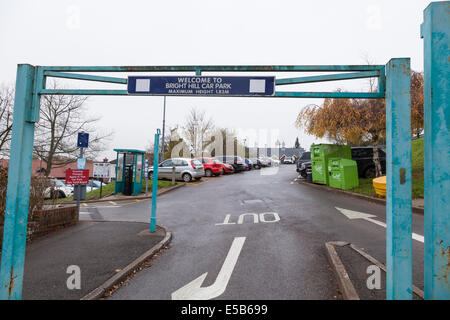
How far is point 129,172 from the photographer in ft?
46.9

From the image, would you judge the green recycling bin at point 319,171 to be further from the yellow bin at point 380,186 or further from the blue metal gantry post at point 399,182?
the blue metal gantry post at point 399,182

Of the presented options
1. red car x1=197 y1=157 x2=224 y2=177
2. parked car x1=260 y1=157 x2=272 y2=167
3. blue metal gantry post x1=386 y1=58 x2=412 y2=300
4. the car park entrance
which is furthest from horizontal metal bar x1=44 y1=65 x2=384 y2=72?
parked car x1=260 y1=157 x2=272 y2=167

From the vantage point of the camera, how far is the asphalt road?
371 centimetres

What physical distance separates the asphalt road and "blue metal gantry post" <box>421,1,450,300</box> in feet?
4.68

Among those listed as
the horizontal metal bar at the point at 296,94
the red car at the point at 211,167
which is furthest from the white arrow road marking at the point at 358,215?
the red car at the point at 211,167

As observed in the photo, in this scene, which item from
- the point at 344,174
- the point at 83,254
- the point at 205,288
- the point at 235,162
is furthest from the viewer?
the point at 235,162

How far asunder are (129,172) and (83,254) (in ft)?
31.5

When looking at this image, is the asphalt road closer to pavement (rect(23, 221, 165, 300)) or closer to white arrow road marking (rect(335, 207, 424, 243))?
white arrow road marking (rect(335, 207, 424, 243))

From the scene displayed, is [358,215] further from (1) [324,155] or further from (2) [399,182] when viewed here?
(1) [324,155]

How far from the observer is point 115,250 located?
5.35 meters

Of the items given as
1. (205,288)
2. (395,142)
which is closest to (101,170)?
(205,288)
